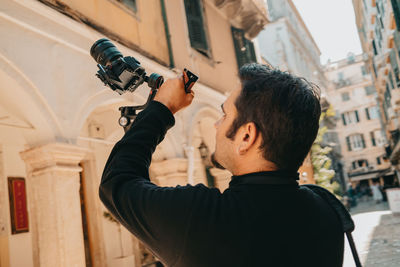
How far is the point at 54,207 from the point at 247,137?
3559 millimetres

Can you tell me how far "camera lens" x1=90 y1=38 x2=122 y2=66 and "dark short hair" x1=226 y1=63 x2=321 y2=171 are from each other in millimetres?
514

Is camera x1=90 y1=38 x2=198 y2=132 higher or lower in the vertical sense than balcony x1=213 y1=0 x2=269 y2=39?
lower

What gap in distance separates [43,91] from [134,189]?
386 cm

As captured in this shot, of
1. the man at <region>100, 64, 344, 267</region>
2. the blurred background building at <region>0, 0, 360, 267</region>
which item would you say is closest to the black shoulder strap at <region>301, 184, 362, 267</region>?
the man at <region>100, 64, 344, 267</region>

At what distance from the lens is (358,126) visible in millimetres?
44312

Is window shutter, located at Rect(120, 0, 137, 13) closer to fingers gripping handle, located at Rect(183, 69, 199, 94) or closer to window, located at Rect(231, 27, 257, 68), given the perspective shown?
window, located at Rect(231, 27, 257, 68)

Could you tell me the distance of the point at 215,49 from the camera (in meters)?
10.0

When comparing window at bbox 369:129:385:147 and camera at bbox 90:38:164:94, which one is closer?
camera at bbox 90:38:164:94

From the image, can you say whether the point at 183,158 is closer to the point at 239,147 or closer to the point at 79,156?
the point at 79,156

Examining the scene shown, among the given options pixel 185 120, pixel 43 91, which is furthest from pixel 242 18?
pixel 43 91

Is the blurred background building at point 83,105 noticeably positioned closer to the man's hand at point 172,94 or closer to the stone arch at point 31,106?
the stone arch at point 31,106

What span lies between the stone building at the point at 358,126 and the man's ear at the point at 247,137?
140ft

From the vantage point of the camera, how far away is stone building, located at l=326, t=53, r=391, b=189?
4281 centimetres

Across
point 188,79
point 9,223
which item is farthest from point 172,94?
point 9,223
